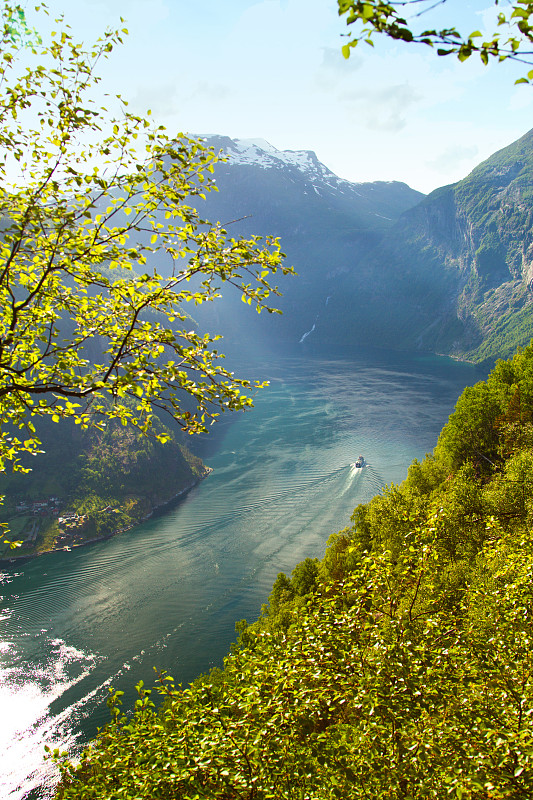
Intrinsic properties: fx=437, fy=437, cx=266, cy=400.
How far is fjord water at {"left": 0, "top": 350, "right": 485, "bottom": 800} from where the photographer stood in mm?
48594

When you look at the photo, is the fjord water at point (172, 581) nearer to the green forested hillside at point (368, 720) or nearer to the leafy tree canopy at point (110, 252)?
the green forested hillside at point (368, 720)

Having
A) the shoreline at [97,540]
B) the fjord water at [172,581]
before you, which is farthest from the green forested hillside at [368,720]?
the shoreline at [97,540]

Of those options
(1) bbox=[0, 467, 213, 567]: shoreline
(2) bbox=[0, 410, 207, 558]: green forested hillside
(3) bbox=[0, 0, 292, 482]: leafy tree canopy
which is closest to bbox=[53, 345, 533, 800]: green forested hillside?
(3) bbox=[0, 0, 292, 482]: leafy tree canopy

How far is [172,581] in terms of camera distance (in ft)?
218

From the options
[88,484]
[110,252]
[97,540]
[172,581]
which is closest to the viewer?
[110,252]

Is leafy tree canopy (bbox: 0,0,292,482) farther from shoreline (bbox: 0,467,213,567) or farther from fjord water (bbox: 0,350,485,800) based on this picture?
shoreline (bbox: 0,467,213,567)

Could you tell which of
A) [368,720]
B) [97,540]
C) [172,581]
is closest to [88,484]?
[97,540]

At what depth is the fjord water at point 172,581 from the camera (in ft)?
159

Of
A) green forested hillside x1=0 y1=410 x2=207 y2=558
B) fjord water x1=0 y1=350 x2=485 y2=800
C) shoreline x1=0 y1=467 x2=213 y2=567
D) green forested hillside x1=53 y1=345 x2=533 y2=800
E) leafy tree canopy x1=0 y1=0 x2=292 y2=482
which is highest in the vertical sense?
leafy tree canopy x1=0 y1=0 x2=292 y2=482

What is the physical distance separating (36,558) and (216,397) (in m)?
93.4

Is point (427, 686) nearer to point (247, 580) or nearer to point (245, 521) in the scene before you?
point (247, 580)

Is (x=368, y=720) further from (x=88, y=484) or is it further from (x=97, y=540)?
(x=88, y=484)

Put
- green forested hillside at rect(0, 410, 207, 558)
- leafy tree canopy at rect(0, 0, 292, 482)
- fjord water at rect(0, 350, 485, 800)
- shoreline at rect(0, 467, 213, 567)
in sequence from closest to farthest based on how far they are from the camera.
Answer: leafy tree canopy at rect(0, 0, 292, 482) → fjord water at rect(0, 350, 485, 800) → shoreline at rect(0, 467, 213, 567) → green forested hillside at rect(0, 410, 207, 558)

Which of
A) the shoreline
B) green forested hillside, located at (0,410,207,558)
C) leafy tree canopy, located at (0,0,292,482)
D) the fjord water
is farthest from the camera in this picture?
green forested hillside, located at (0,410,207,558)
